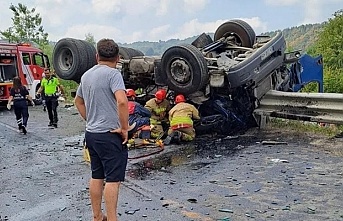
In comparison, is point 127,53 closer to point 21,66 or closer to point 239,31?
point 239,31

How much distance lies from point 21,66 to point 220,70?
11.1m

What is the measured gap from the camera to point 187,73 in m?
7.81

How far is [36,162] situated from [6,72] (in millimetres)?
10563

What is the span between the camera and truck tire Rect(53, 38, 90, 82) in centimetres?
922

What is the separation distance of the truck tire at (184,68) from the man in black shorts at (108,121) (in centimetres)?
401

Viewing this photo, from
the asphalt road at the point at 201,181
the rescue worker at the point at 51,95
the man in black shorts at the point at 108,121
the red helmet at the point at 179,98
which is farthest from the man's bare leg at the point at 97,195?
the rescue worker at the point at 51,95

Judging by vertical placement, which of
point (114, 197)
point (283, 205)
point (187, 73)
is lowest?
point (283, 205)

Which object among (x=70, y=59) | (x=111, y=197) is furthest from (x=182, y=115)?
(x=111, y=197)

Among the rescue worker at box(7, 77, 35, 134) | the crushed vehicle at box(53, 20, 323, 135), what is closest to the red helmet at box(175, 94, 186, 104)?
the crushed vehicle at box(53, 20, 323, 135)

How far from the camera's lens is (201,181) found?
527 centimetres

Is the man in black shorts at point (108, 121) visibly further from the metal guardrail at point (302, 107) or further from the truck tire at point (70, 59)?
the truck tire at point (70, 59)

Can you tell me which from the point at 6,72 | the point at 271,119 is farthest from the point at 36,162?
the point at 6,72

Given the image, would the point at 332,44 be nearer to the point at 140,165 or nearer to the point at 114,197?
the point at 140,165

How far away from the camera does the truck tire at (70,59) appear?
9219mm
